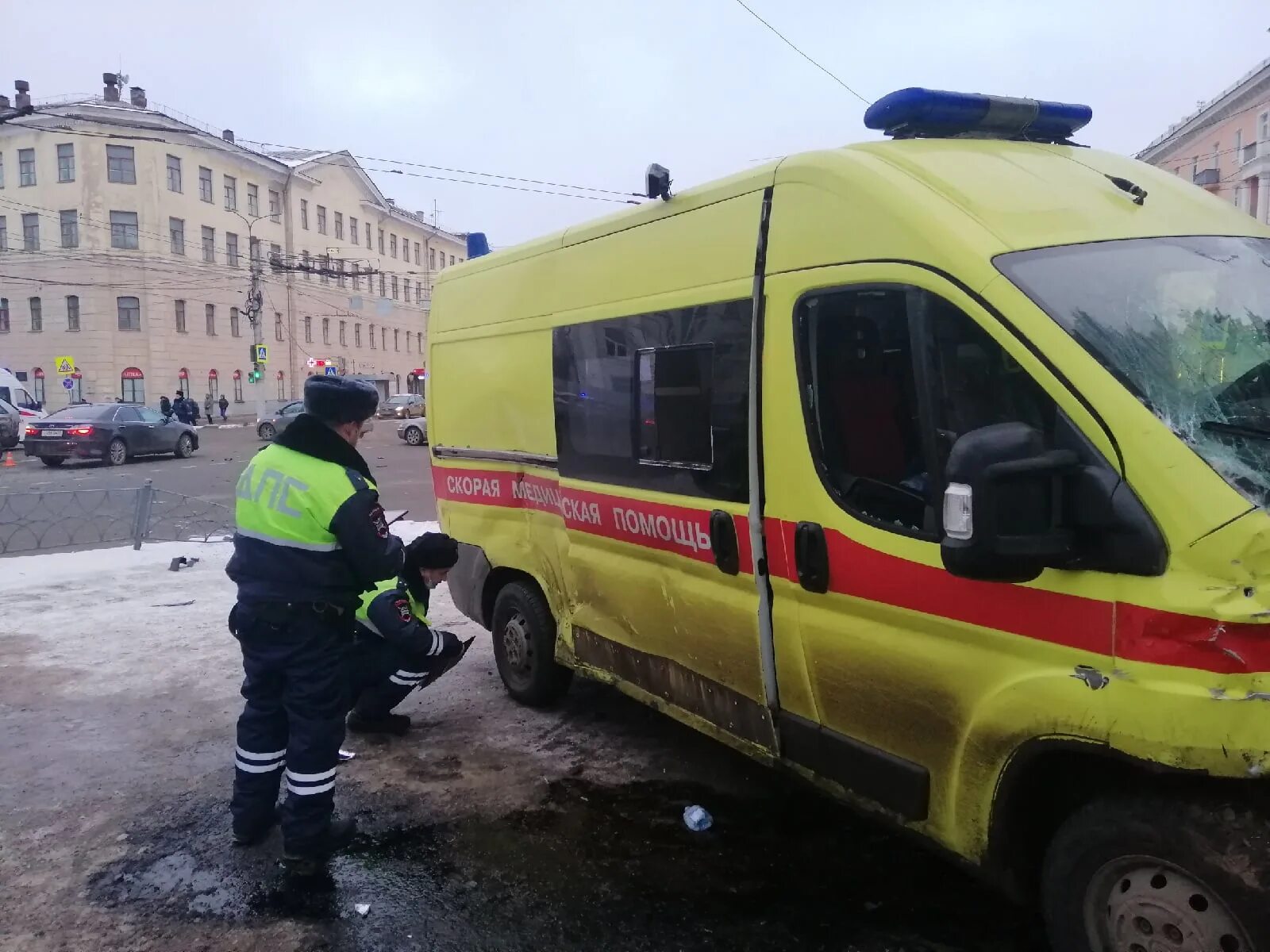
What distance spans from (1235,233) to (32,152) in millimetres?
53127

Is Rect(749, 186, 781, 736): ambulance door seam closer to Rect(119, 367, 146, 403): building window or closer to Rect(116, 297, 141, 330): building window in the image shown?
Rect(119, 367, 146, 403): building window

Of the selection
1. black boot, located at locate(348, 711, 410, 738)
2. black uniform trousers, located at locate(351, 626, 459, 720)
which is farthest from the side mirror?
black boot, located at locate(348, 711, 410, 738)

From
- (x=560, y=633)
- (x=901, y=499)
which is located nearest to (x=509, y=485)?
(x=560, y=633)

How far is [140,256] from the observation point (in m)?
45.0

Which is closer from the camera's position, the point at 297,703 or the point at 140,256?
the point at 297,703

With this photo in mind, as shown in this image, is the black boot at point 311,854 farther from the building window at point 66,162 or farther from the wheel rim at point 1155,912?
the building window at point 66,162

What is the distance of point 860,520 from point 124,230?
49.8m

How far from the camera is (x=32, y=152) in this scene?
147 ft

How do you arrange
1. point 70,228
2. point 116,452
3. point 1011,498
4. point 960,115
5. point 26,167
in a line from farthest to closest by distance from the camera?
point 26,167, point 70,228, point 116,452, point 960,115, point 1011,498

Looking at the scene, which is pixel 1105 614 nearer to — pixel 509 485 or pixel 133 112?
pixel 509 485

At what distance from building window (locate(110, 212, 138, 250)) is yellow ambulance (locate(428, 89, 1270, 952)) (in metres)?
47.7

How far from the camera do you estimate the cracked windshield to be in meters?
2.36

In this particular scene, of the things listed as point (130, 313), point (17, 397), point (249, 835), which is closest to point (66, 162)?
point (130, 313)

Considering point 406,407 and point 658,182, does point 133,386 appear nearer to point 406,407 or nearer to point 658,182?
point 406,407
